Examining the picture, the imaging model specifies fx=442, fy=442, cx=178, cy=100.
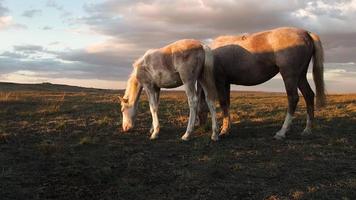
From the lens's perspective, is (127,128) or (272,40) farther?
(127,128)

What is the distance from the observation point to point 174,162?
9031 mm

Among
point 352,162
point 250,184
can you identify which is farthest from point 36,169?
point 352,162

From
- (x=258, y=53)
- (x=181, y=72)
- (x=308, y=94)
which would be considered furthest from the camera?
(x=308, y=94)

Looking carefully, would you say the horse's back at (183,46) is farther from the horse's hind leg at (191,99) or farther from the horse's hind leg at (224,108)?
the horse's hind leg at (224,108)

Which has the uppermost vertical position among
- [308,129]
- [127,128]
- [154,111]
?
[154,111]

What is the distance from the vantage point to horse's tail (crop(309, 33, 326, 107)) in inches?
451

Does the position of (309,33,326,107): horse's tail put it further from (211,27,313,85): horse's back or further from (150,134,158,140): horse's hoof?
(150,134,158,140): horse's hoof

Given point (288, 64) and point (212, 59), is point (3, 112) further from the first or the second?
point (288, 64)

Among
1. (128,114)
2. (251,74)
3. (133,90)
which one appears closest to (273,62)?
(251,74)

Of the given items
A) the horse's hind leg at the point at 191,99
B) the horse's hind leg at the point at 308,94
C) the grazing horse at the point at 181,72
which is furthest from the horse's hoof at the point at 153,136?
the horse's hind leg at the point at 308,94

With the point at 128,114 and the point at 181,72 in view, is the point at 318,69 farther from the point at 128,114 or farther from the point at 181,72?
the point at 128,114

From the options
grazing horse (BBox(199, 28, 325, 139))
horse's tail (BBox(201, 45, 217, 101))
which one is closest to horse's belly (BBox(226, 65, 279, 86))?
grazing horse (BBox(199, 28, 325, 139))

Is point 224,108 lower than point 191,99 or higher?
lower

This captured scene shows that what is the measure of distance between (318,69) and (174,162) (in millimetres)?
5110
